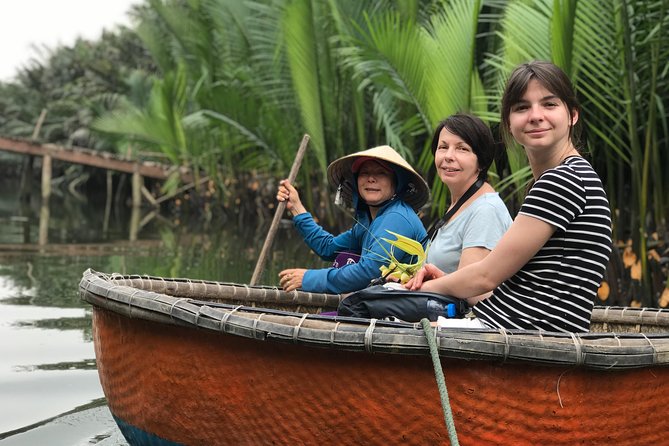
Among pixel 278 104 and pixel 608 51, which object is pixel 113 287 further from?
pixel 278 104

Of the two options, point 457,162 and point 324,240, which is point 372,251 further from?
point 324,240

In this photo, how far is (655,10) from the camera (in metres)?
6.25

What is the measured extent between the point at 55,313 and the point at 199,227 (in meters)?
11.3

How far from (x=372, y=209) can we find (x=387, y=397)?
134 centimetres

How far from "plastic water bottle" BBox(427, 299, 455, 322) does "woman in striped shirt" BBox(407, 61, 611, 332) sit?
0.40 feet

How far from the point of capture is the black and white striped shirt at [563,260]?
9.10 ft

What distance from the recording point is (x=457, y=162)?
11.2ft

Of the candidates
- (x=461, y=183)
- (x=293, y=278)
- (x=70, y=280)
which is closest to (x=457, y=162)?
(x=461, y=183)

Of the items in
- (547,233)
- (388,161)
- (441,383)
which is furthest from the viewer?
(388,161)

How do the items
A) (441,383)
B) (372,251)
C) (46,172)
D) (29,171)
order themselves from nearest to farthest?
(441,383) < (372,251) < (46,172) < (29,171)

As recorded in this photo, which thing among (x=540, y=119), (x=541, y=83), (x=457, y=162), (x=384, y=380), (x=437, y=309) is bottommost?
(x=384, y=380)

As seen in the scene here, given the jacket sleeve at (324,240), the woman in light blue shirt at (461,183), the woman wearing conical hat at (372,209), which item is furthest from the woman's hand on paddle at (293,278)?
the woman in light blue shirt at (461,183)

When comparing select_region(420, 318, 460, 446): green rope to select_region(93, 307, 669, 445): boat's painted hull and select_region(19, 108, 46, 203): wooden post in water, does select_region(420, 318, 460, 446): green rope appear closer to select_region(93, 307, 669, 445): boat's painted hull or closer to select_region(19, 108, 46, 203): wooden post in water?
select_region(93, 307, 669, 445): boat's painted hull

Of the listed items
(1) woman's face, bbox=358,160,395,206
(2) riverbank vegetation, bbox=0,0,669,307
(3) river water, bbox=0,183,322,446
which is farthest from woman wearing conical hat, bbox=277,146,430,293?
(3) river water, bbox=0,183,322,446
